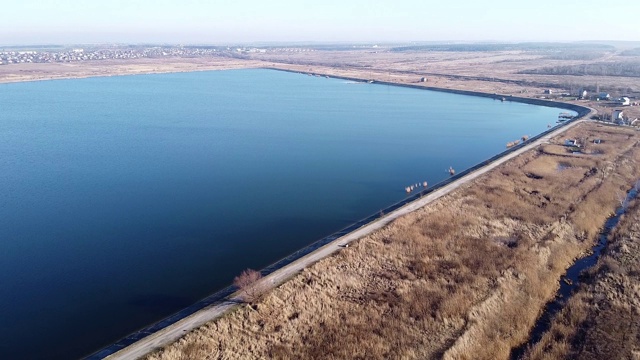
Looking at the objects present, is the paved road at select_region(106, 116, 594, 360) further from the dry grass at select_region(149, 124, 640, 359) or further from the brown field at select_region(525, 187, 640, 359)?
the brown field at select_region(525, 187, 640, 359)

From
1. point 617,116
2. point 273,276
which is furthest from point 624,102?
point 273,276

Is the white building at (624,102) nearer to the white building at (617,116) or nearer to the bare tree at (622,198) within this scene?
the white building at (617,116)

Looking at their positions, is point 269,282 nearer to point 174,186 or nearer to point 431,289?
point 431,289

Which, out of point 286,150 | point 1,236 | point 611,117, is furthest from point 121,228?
point 611,117

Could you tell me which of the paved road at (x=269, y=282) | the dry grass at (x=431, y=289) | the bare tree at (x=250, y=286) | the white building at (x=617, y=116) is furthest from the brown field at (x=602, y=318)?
the white building at (x=617, y=116)

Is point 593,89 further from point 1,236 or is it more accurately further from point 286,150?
point 1,236
